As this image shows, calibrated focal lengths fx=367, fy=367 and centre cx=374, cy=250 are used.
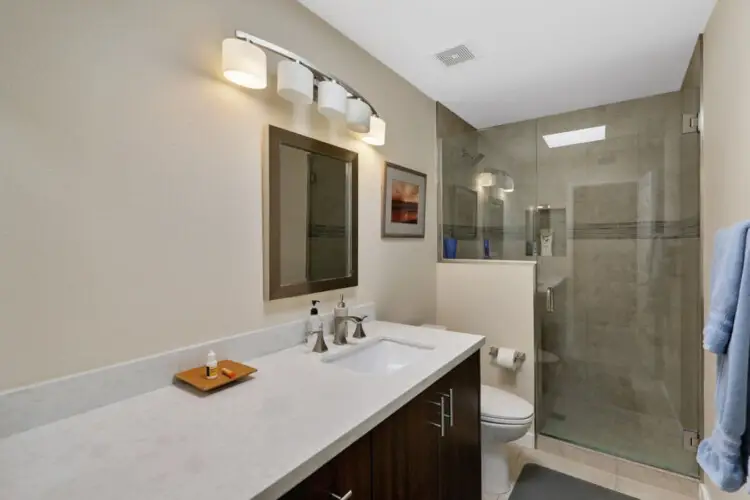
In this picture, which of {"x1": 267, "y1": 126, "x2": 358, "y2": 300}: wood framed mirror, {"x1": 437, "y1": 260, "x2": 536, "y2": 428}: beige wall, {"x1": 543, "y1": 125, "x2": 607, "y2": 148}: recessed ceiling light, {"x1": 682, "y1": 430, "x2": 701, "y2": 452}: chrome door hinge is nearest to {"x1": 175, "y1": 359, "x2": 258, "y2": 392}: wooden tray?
{"x1": 267, "y1": 126, "x2": 358, "y2": 300}: wood framed mirror

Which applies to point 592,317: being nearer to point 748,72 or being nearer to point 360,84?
point 748,72

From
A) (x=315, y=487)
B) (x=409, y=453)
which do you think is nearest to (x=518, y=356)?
(x=409, y=453)

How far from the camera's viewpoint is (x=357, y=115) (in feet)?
5.22

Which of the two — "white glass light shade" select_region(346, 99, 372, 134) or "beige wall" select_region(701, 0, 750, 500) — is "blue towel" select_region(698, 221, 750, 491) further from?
"white glass light shade" select_region(346, 99, 372, 134)

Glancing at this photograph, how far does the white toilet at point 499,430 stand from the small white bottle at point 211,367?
1318 mm

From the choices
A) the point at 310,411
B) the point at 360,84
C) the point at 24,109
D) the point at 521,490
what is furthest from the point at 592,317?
the point at 24,109

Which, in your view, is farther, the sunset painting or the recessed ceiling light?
the recessed ceiling light

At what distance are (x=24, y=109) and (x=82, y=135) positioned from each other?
4.4 inches

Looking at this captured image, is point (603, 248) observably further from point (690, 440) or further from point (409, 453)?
Result: point (409, 453)

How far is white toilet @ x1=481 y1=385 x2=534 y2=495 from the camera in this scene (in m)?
1.78

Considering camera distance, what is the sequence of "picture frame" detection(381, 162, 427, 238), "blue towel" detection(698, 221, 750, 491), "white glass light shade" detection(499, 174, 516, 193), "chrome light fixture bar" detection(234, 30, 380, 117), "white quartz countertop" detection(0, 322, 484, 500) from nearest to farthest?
"white quartz countertop" detection(0, 322, 484, 500) → "blue towel" detection(698, 221, 750, 491) → "chrome light fixture bar" detection(234, 30, 380, 117) → "picture frame" detection(381, 162, 427, 238) → "white glass light shade" detection(499, 174, 516, 193)

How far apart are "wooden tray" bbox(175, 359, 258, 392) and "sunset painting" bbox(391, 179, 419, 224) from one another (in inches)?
47.1

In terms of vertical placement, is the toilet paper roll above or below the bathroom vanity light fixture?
below

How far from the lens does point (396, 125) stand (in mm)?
2152
